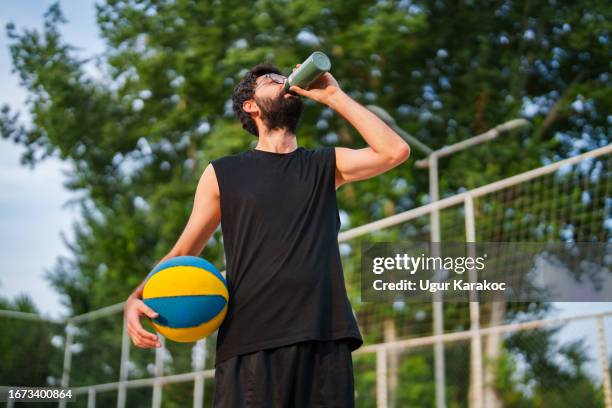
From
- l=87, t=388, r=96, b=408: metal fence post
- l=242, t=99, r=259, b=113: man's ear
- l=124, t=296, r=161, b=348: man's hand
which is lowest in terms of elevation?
l=124, t=296, r=161, b=348: man's hand

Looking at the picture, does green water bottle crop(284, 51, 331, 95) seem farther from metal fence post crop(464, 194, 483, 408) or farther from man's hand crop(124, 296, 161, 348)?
metal fence post crop(464, 194, 483, 408)

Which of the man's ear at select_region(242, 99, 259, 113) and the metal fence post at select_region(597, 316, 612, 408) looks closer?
the man's ear at select_region(242, 99, 259, 113)

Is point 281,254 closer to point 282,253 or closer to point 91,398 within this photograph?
point 282,253

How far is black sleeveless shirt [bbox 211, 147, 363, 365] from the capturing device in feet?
7.91

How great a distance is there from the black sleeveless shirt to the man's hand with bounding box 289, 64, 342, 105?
0.18 meters

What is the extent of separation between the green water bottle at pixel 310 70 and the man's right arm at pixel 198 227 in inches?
16.3

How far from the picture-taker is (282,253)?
2.47 metres

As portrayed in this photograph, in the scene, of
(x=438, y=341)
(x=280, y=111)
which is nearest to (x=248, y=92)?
(x=280, y=111)

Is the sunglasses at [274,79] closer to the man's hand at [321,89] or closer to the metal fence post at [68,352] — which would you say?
the man's hand at [321,89]

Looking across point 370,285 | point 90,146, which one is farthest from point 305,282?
point 90,146

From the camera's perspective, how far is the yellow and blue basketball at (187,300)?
2.49 metres

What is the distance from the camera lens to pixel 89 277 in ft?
92.3

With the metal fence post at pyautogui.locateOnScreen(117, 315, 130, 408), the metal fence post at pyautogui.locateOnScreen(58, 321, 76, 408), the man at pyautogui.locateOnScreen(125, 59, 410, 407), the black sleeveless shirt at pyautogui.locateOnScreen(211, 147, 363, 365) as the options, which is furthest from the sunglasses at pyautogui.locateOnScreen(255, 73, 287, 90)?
the metal fence post at pyautogui.locateOnScreen(58, 321, 76, 408)

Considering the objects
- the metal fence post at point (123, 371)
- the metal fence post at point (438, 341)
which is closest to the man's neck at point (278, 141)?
the metal fence post at point (438, 341)
